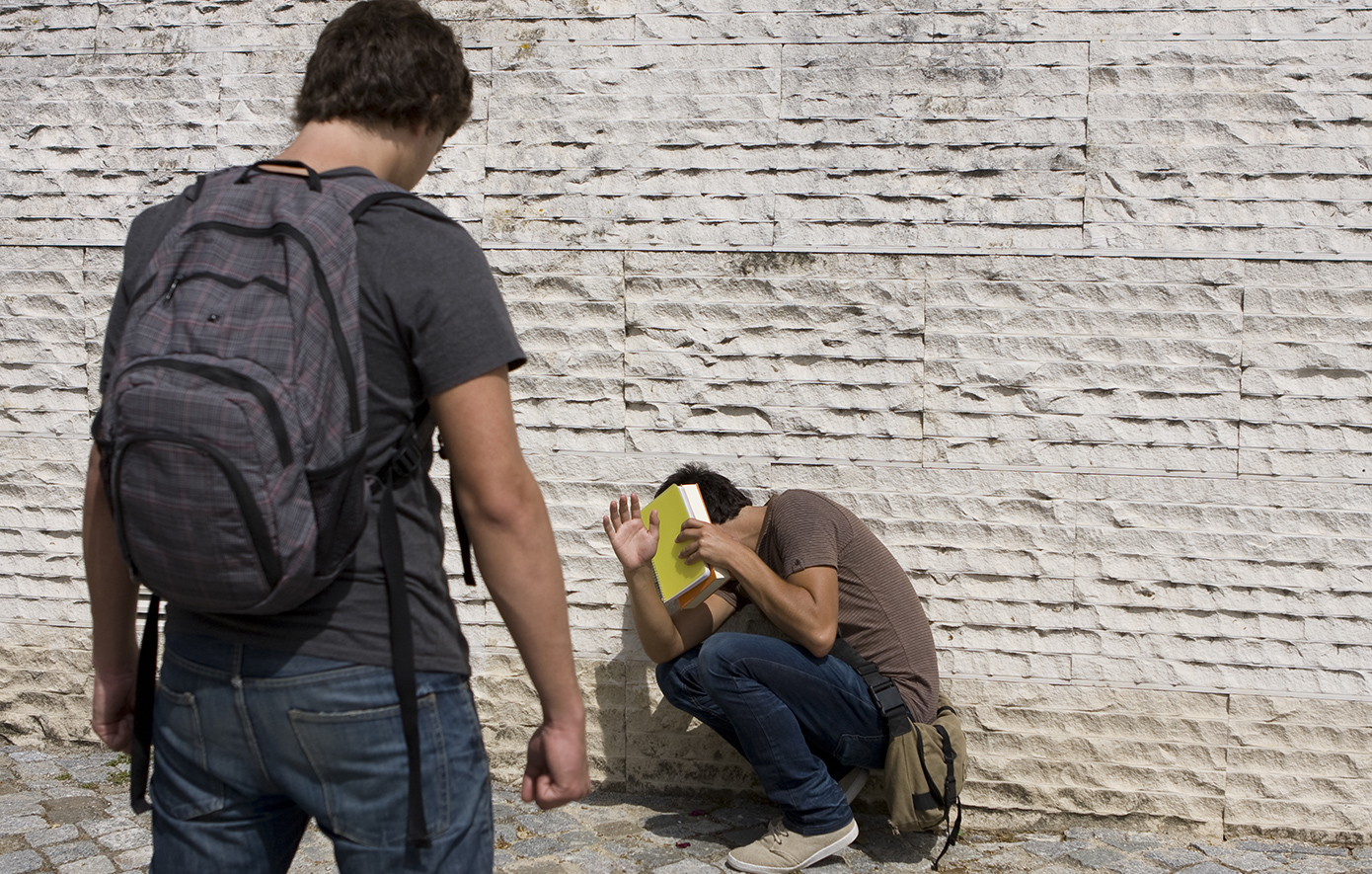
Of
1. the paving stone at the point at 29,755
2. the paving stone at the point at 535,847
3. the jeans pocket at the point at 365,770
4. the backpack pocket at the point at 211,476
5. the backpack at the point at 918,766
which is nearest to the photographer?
the backpack pocket at the point at 211,476

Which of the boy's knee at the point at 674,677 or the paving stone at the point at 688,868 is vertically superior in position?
the boy's knee at the point at 674,677

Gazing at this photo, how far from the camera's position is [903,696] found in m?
3.55

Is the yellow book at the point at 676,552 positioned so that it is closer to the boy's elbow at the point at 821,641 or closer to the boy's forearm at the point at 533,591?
the boy's elbow at the point at 821,641

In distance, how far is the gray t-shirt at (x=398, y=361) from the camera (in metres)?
1.46

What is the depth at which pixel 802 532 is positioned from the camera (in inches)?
138

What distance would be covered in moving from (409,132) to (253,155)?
9.28ft

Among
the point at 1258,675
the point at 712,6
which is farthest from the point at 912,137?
the point at 1258,675

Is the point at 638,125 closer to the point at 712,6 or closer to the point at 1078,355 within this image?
the point at 712,6

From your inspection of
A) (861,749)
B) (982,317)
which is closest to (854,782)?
(861,749)

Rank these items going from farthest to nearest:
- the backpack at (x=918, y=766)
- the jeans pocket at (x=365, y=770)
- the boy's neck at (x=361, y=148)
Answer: the backpack at (x=918, y=766)
the boy's neck at (x=361, y=148)
the jeans pocket at (x=365, y=770)

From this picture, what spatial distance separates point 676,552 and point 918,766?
37.6 inches

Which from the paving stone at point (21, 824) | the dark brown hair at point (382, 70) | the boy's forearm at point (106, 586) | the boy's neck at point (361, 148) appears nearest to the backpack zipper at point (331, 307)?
the boy's neck at point (361, 148)

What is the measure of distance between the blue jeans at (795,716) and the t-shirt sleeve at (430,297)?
216 centimetres

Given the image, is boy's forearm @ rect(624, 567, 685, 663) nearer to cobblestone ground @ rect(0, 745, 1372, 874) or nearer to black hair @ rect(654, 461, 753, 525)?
black hair @ rect(654, 461, 753, 525)
